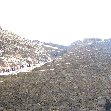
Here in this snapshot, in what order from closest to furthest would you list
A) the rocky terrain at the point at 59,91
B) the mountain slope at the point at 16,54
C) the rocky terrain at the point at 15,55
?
the rocky terrain at the point at 59,91
the rocky terrain at the point at 15,55
the mountain slope at the point at 16,54

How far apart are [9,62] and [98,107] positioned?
215 feet

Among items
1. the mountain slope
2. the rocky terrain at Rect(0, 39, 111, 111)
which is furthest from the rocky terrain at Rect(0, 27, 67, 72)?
the rocky terrain at Rect(0, 39, 111, 111)

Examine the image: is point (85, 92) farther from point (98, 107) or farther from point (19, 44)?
point (19, 44)

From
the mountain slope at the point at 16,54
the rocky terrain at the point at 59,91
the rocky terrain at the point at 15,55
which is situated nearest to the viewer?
the rocky terrain at the point at 59,91

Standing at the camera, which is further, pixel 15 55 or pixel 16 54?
pixel 16 54

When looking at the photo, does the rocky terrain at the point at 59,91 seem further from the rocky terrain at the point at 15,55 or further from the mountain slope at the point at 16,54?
the mountain slope at the point at 16,54

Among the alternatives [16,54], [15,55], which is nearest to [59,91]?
[15,55]

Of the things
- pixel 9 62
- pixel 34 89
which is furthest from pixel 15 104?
pixel 9 62

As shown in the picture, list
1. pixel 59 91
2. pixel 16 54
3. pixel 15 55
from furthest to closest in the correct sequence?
pixel 16 54
pixel 15 55
pixel 59 91

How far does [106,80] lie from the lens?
251 feet

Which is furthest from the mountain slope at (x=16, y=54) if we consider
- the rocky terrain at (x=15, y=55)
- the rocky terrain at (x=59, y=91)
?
the rocky terrain at (x=59, y=91)

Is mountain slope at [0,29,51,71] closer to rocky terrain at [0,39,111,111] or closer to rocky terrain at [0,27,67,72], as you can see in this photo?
rocky terrain at [0,27,67,72]

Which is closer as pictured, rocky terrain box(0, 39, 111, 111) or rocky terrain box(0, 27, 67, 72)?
rocky terrain box(0, 39, 111, 111)

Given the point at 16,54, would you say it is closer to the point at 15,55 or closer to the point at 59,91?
the point at 15,55
